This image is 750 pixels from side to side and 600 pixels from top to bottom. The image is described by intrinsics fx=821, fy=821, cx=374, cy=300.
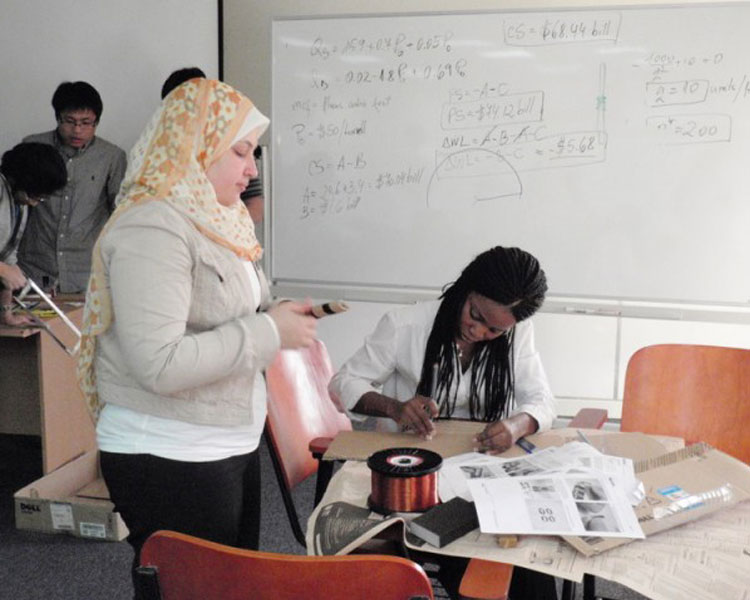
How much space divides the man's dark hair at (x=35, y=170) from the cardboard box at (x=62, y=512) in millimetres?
1002

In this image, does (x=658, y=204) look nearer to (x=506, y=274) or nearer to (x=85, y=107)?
(x=506, y=274)

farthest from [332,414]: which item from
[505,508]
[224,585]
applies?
[224,585]

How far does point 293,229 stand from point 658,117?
1.61m

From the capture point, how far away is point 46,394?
2984mm

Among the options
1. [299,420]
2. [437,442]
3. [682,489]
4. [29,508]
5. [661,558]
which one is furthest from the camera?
[29,508]

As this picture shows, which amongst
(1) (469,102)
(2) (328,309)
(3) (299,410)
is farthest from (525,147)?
(2) (328,309)

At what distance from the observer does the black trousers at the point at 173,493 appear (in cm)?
136

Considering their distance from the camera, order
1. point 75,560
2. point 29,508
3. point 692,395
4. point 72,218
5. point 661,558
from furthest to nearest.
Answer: point 72,218
point 29,508
point 75,560
point 692,395
point 661,558

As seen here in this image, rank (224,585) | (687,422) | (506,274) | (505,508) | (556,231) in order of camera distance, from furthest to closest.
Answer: (556,231) < (687,422) < (506,274) < (505,508) < (224,585)

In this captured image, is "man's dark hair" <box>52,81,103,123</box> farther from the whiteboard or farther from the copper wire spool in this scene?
the copper wire spool

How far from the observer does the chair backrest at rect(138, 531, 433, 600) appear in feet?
3.11

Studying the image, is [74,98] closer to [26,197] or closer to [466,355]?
[26,197]

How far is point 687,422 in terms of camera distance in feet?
7.10

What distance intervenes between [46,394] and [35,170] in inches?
31.7
